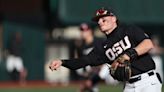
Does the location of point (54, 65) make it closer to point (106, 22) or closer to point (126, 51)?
point (106, 22)

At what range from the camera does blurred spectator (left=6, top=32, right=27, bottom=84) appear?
2425cm

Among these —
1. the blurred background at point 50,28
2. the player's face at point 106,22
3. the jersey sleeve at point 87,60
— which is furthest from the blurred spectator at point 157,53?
the player's face at point 106,22

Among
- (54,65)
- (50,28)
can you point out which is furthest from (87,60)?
(50,28)

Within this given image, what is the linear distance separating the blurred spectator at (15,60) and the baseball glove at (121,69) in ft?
54.0

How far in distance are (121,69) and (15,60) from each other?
55.1 feet

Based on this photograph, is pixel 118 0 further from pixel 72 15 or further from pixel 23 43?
pixel 23 43

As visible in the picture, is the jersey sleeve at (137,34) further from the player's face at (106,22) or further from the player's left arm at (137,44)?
the player's face at (106,22)

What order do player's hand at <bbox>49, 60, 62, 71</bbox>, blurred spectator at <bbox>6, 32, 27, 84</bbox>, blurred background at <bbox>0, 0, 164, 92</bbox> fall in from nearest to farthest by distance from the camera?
player's hand at <bbox>49, 60, 62, 71</bbox> < blurred spectator at <bbox>6, 32, 27, 84</bbox> < blurred background at <bbox>0, 0, 164, 92</bbox>

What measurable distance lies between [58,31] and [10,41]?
2.46m

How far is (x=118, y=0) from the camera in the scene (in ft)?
87.6

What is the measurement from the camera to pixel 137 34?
798cm

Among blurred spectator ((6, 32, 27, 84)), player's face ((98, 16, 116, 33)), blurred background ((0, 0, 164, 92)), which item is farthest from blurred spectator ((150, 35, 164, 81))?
player's face ((98, 16, 116, 33))

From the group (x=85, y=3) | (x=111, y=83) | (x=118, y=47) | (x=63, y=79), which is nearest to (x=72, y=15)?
(x=85, y=3)

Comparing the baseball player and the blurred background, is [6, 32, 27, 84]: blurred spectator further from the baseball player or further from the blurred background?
the baseball player
